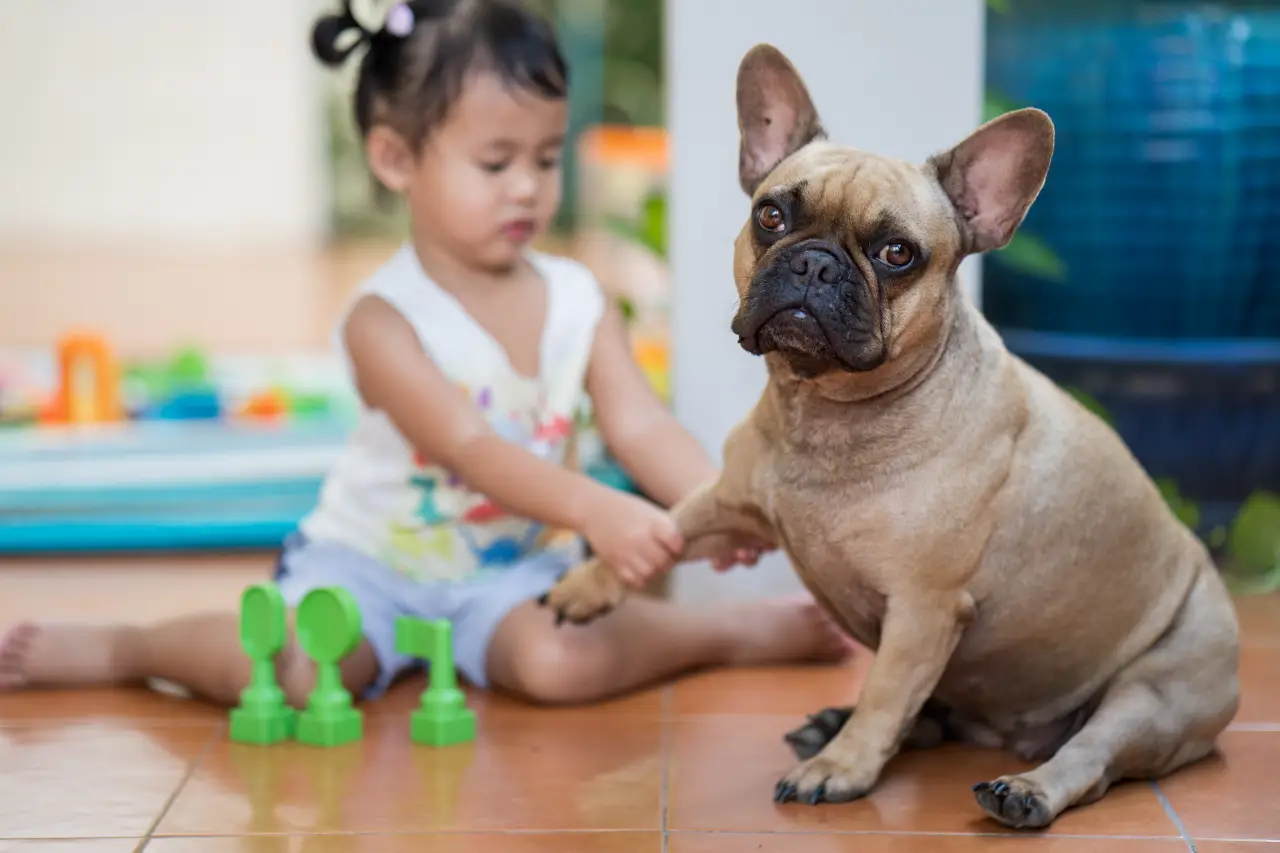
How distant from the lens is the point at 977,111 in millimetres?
2574

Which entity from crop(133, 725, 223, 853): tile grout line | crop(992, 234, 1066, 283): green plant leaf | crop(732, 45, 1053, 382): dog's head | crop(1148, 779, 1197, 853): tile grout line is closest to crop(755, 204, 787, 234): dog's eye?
crop(732, 45, 1053, 382): dog's head

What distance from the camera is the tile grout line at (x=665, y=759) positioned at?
65.9 inches

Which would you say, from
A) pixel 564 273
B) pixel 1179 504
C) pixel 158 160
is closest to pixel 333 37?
pixel 564 273

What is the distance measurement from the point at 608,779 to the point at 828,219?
2.29ft

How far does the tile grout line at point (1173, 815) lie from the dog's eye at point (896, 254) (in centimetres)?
67

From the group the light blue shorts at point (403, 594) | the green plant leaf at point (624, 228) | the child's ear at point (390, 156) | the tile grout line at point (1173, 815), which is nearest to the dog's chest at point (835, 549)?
the tile grout line at point (1173, 815)

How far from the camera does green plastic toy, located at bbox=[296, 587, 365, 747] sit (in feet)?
6.52

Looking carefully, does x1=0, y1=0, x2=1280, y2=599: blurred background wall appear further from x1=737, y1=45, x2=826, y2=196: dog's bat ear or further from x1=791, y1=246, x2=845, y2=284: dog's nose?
x1=791, y1=246, x2=845, y2=284: dog's nose

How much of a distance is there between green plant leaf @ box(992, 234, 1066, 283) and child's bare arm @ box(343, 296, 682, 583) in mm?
1285

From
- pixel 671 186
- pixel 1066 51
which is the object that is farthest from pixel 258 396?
pixel 1066 51

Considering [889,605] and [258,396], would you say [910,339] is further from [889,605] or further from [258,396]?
[258,396]

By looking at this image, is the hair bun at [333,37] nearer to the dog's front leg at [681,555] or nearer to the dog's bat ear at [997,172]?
the dog's front leg at [681,555]

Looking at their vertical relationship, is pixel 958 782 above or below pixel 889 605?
below

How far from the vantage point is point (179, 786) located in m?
1.84
